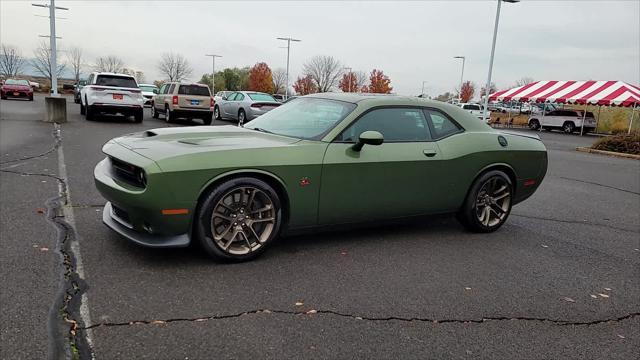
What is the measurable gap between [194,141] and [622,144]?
19183 millimetres

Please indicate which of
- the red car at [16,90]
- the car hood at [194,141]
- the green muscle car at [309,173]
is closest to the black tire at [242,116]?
the green muscle car at [309,173]

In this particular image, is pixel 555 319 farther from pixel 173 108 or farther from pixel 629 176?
→ pixel 173 108

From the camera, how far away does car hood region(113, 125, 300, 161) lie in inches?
153

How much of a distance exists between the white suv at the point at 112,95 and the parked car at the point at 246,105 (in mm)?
4133

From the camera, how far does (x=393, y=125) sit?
4.93 meters

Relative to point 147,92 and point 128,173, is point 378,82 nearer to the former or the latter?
point 147,92

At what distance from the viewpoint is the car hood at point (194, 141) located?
12.8ft

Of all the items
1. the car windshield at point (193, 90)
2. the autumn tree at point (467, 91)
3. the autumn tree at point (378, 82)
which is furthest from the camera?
the autumn tree at point (467, 91)

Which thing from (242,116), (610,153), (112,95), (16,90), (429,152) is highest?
(112,95)

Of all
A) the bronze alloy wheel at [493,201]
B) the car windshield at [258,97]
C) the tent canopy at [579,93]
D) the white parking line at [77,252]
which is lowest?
the white parking line at [77,252]

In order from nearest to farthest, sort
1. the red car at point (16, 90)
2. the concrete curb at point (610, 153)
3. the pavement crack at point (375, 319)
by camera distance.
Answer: the pavement crack at point (375, 319) → the concrete curb at point (610, 153) → the red car at point (16, 90)

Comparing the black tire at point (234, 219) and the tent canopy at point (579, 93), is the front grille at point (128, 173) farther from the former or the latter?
the tent canopy at point (579, 93)

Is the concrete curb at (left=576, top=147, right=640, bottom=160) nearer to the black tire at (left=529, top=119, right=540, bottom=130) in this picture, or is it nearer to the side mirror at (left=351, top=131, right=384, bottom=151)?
the black tire at (left=529, top=119, right=540, bottom=130)

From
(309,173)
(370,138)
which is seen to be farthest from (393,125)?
(309,173)
